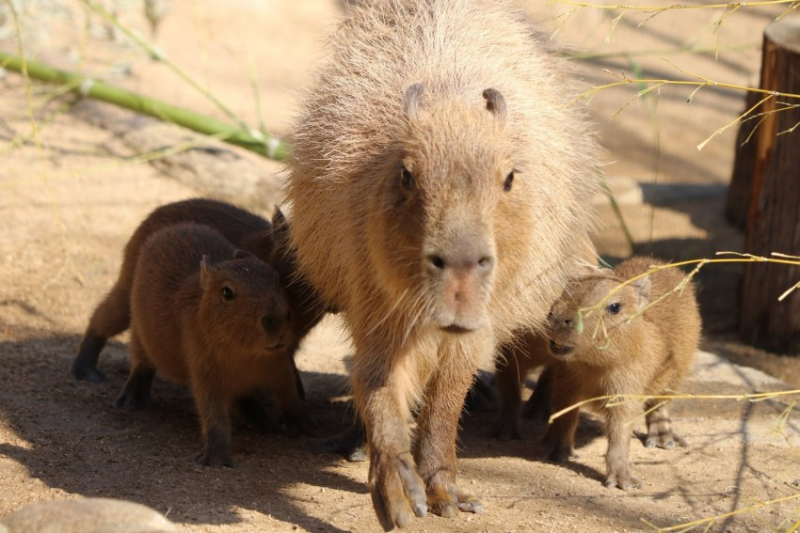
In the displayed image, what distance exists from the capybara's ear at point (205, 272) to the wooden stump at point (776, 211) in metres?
3.50

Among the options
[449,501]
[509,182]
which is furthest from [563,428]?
[509,182]

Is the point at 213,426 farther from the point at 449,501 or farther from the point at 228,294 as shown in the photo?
the point at 449,501

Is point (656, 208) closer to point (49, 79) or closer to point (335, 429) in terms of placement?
point (335, 429)

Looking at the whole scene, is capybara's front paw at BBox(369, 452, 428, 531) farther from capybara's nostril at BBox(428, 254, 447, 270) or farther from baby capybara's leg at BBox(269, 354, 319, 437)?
baby capybara's leg at BBox(269, 354, 319, 437)

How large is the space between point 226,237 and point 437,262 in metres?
2.37

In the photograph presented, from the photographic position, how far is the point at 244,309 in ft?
13.9

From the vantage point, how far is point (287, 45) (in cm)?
1239

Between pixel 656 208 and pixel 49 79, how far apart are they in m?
5.09

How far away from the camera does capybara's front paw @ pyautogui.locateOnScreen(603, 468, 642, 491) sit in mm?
4152

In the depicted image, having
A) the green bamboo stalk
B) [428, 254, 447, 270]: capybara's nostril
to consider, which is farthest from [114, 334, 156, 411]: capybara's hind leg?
the green bamboo stalk

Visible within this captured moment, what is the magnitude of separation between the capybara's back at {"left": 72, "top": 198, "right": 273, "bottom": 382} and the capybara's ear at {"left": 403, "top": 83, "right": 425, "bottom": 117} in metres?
1.67

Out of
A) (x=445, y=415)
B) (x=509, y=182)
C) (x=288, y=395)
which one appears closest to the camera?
(x=509, y=182)

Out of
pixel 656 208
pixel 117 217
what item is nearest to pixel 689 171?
pixel 656 208

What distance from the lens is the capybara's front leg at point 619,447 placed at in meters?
4.18
